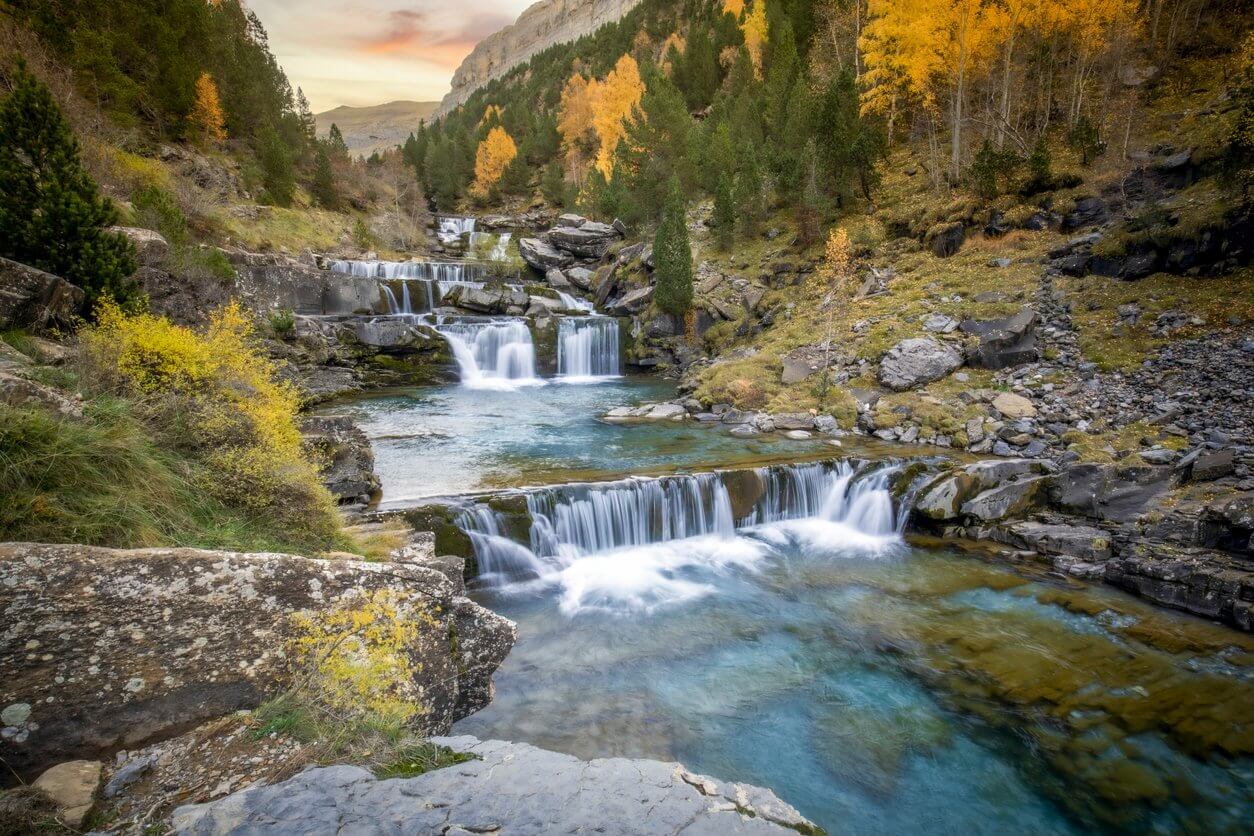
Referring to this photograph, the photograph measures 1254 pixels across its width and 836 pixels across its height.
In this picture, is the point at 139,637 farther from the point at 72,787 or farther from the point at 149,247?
the point at 149,247

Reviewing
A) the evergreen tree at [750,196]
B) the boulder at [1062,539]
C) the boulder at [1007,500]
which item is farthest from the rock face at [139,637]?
the evergreen tree at [750,196]

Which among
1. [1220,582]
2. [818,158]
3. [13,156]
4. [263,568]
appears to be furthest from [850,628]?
[818,158]

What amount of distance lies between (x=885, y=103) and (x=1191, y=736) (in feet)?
108

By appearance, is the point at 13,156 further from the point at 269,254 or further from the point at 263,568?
the point at 269,254

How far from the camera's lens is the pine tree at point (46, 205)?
10.2 meters

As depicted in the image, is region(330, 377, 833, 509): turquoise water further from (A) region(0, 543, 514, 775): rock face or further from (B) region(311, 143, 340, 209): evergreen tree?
(B) region(311, 143, 340, 209): evergreen tree

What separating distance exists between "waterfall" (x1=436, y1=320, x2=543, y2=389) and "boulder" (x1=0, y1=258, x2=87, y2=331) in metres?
18.3

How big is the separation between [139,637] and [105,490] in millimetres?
1887

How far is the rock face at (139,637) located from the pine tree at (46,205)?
997 cm

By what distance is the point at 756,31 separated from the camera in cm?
5253

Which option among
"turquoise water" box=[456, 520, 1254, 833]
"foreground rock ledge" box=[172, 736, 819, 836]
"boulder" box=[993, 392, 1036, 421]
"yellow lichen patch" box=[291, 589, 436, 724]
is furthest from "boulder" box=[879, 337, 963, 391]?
"yellow lichen patch" box=[291, 589, 436, 724]

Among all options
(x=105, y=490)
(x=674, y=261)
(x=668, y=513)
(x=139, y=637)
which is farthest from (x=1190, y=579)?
(x=674, y=261)

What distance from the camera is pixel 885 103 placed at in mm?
29656

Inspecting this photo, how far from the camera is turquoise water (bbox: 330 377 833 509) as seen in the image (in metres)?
13.0
